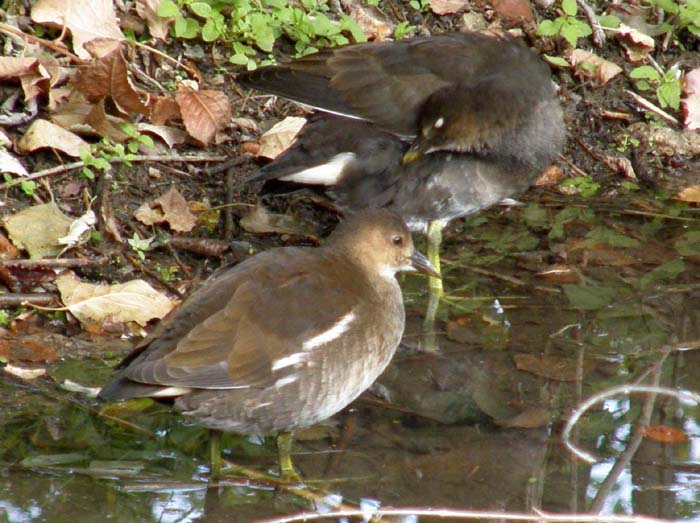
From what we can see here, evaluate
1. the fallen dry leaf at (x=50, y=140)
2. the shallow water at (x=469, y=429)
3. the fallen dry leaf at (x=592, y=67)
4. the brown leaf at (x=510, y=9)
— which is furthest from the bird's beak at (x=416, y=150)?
the brown leaf at (x=510, y=9)

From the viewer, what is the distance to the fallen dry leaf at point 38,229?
505 cm

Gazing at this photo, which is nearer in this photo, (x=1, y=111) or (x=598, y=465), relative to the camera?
(x=598, y=465)

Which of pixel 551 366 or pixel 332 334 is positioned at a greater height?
pixel 332 334

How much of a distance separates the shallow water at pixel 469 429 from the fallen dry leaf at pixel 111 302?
0.25 meters

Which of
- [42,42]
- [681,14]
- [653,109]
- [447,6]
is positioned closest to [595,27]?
[681,14]

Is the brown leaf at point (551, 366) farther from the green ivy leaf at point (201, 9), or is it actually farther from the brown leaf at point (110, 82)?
the green ivy leaf at point (201, 9)

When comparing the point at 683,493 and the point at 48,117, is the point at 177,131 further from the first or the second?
the point at 683,493

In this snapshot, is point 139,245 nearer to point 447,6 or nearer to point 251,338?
point 251,338

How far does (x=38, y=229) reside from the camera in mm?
5113

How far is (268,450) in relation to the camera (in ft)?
13.7

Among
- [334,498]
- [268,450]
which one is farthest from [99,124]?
[334,498]

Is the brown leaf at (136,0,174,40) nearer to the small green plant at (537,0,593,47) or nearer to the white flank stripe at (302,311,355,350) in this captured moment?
the small green plant at (537,0,593,47)

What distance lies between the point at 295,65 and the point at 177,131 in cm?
86

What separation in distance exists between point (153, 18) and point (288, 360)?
3169 millimetres
